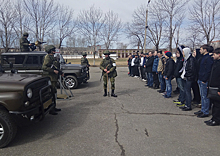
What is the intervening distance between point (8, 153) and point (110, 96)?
14.8 feet

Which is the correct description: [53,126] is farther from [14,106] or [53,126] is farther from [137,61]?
[137,61]

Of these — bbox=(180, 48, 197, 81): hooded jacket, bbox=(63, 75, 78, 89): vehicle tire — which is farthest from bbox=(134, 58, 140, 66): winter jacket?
bbox=(180, 48, 197, 81): hooded jacket

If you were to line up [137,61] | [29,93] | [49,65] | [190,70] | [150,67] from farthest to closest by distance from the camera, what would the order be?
1. [137,61]
2. [150,67]
3. [49,65]
4. [190,70]
5. [29,93]

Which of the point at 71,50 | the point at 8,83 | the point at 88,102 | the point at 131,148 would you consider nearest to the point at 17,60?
the point at 88,102

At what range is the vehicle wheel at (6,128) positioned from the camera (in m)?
3.01

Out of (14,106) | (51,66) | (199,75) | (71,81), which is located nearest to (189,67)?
(199,75)

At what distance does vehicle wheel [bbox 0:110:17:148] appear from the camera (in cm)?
301

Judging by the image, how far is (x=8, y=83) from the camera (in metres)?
3.12

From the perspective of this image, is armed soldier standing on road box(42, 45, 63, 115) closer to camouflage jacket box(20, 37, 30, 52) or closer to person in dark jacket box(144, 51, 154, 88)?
camouflage jacket box(20, 37, 30, 52)

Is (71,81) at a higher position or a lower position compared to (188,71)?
lower

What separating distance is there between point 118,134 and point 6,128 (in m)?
2.11

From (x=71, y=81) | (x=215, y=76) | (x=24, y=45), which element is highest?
(x=24, y=45)

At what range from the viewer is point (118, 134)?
366 cm

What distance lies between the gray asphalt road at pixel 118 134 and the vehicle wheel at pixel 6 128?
17 cm
